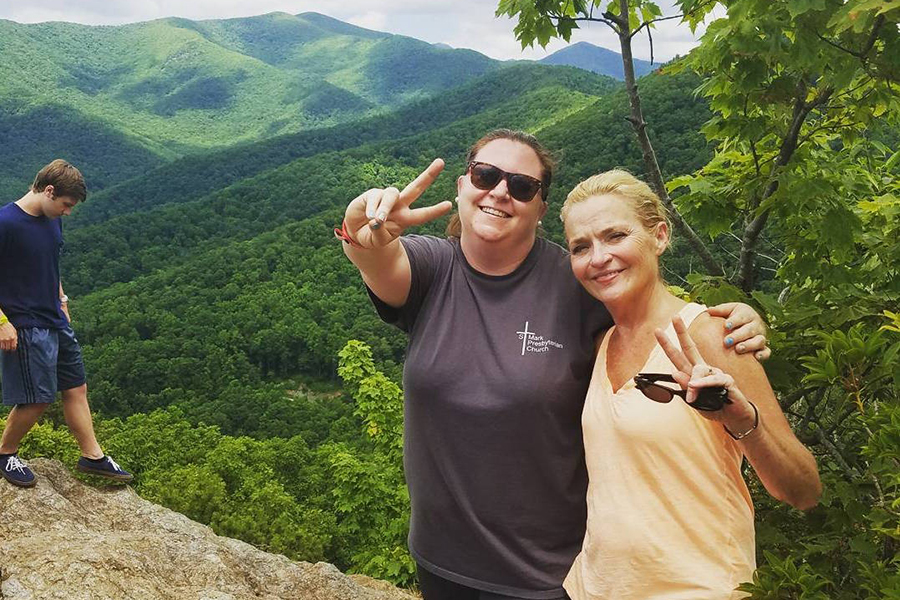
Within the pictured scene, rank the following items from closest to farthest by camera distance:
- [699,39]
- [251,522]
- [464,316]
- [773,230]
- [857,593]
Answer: [857,593]
[464,316]
[699,39]
[773,230]
[251,522]

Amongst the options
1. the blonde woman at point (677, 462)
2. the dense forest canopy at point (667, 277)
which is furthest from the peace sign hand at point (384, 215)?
the dense forest canopy at point (667, 277)

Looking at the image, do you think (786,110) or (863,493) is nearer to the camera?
(863,493)

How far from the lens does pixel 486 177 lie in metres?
2.10

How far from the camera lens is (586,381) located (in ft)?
6.52

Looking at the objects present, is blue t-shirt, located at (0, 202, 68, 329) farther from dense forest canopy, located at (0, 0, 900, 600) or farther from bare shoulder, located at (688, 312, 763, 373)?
bare shoulder, located at (688, 312, 763, 373)

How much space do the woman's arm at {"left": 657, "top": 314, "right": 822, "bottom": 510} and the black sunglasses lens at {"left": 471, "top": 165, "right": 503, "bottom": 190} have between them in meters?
0.74

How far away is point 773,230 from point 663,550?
235 centimetres

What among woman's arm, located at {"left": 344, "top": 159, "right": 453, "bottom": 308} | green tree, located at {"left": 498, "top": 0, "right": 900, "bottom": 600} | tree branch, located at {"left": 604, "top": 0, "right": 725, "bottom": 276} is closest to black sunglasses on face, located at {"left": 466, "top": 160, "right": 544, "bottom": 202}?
woman's arm, located at {"left": 344, "top": 159, "right": 453, "bottom": 308}

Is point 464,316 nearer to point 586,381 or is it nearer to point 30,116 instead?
point 586,381

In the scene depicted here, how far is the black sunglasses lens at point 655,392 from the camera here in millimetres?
1496

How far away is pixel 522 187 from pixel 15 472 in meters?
4.48

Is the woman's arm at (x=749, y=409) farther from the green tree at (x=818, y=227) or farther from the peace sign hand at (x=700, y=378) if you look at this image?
the green tree at (x=818, y=227)

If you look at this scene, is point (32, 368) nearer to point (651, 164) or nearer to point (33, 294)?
point (33, 294)

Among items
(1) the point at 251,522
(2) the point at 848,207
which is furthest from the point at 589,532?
(1) the point at 251,522
